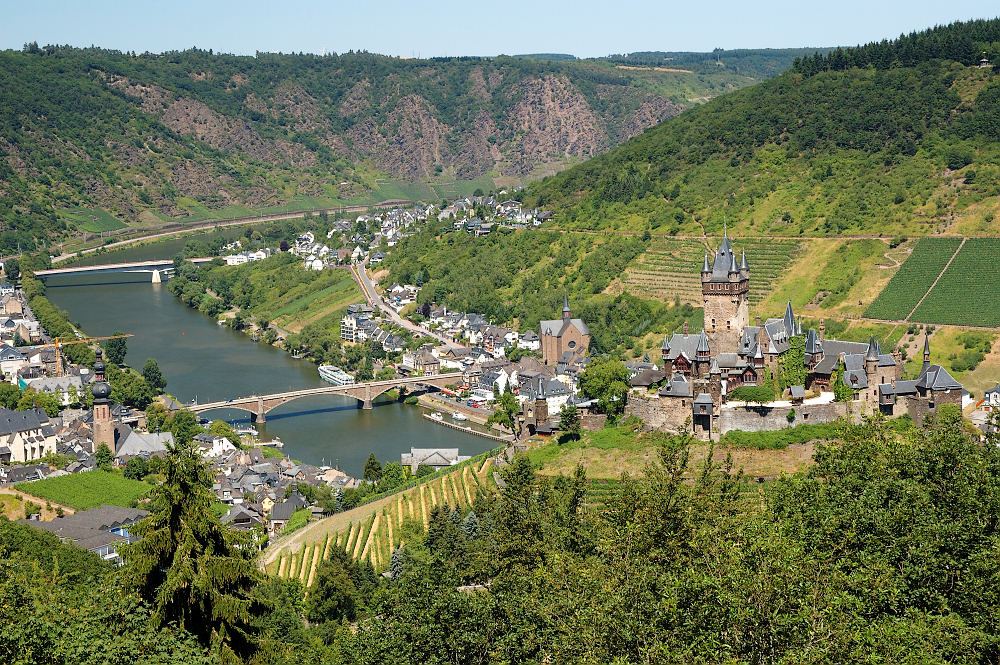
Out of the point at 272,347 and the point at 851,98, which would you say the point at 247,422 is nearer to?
the point at 272,347

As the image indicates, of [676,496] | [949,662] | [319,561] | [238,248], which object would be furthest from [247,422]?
[238,248]

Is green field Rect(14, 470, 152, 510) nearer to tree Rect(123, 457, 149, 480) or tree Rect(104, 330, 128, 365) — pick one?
tree Rect(123, 457, 149, 480)

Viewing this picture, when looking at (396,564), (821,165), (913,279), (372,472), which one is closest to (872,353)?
(396,564)

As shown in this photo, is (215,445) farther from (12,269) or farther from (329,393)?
(12,269)

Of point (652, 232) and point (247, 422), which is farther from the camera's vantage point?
point (652, 232)

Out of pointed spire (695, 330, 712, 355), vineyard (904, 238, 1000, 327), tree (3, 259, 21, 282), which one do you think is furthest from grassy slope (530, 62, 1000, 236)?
tree (3, 259, 21, 282)

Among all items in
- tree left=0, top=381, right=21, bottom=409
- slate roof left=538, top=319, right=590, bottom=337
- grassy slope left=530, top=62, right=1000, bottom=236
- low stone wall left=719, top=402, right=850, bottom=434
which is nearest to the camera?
low stone wall left=719, top=402, right=850, bottom=434

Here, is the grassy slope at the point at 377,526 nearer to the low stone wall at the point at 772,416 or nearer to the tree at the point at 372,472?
the tree at the point at 372,472
